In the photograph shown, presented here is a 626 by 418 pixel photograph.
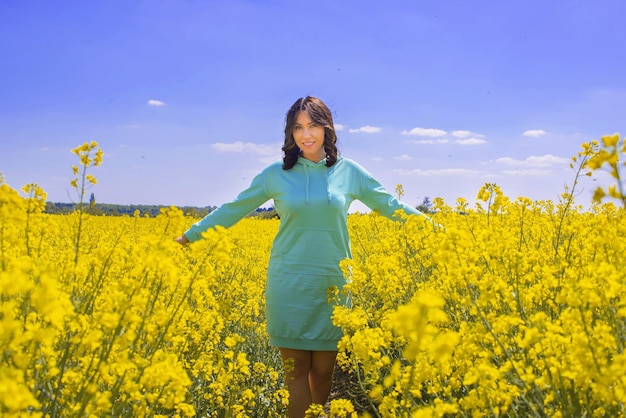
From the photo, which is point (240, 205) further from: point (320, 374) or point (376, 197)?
point (320, 374)

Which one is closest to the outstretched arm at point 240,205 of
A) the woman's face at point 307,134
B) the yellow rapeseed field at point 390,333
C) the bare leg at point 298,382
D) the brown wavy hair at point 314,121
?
the brown wavy hair at point 314,121

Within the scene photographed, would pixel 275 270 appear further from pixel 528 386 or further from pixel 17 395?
pixel 17 395

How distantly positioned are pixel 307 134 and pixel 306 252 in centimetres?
67

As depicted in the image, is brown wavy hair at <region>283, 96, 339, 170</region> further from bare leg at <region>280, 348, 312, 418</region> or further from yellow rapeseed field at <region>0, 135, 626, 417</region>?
bare leg at <region>280, 348, 312, 418</region>

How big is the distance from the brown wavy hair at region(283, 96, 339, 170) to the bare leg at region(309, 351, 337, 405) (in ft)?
3.62

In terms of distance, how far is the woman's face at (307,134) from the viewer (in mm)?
3125

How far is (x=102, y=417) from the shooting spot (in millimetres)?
2170

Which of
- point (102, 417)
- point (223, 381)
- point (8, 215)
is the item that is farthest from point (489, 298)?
point (8, 215)

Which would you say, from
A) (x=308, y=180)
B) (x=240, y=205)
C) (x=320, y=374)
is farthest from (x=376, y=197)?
(x=320, y=374)

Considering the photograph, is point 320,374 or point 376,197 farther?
point 376,197

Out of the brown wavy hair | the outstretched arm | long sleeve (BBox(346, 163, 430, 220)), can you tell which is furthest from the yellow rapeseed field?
the brown wavy hair

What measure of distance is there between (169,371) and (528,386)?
1.21 m

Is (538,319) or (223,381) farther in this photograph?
(223,381)

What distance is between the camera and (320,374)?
3168 mm
